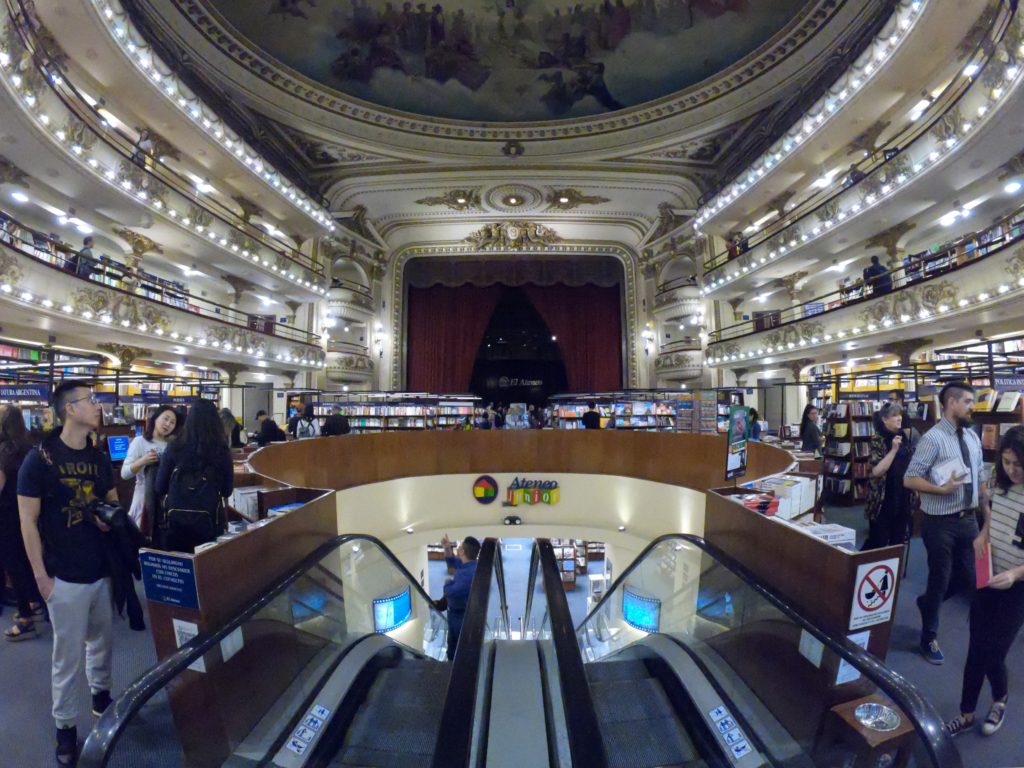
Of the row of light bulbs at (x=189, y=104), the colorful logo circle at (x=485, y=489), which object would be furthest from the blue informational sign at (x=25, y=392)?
the row of light bulbs at (x=189, y=104)

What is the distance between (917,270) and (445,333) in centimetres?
1329

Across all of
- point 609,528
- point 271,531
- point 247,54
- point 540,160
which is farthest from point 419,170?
point 271,531

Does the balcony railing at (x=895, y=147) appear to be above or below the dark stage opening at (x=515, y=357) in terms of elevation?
above

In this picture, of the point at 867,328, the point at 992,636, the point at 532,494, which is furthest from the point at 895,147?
the point at 992,636

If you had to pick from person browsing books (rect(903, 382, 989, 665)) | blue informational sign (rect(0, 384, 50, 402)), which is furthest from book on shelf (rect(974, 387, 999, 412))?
blue informational sign (rect(0, 384, 50, 402))

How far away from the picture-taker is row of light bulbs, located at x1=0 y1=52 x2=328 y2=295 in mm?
6090

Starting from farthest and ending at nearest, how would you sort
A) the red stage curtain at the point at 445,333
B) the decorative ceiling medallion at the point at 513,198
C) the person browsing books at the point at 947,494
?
the red stage curtain at the point at 445,333 → the decorative ceiling medallion at the point at 513,198 → the person browsing books at the point at 947,494

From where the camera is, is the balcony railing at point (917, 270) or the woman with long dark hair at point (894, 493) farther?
the balcony railing at point (917, 270)

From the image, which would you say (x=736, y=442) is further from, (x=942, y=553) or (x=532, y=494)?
(x=532, y=494)

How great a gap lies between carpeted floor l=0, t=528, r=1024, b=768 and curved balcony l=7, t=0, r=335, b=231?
23.9 ft

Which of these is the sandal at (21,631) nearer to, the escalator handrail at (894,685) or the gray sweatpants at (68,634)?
the gray sweatpants at (68,634)

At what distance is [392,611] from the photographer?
347cm

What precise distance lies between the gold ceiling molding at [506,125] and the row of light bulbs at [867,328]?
19.8 ft

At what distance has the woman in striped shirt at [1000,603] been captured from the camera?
188cm
